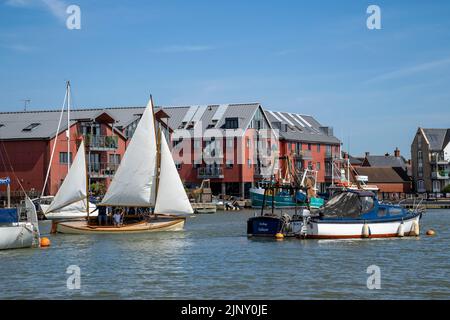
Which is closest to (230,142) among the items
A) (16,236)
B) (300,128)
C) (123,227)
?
(300,128)

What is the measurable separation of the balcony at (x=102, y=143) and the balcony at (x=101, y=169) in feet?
6.27

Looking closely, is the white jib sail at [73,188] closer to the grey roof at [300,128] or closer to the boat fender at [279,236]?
the boat fender at [279,236]

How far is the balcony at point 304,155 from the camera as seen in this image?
4555 inches

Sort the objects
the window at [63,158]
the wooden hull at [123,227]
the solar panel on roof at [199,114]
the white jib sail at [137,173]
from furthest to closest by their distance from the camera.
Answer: the solar panel on roof at [199,114], the window at [63,158], the white jib sail at [137,173], the wooden hull at [123,227]

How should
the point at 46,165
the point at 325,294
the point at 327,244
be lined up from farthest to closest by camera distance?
the point at 46,165
the point at 327,244
the point at 325,294

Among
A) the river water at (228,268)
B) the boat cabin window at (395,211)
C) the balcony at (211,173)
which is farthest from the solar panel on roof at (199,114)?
the boat cabin window at (395,211)

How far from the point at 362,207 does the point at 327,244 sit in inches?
157

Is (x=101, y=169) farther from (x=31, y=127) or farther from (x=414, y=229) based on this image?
(x=414, y=229)

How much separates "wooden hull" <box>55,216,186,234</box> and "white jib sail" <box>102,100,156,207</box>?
1.72 meters

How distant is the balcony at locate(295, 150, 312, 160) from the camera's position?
115688 mm

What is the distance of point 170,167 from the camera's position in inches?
2119

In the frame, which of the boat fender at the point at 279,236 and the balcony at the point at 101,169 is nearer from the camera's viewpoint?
A: the boat fender at the point at 279,236

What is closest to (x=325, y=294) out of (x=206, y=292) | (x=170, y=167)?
(x=206, y=292)

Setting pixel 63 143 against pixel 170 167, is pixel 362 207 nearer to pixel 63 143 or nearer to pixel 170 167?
pixel 170 167
